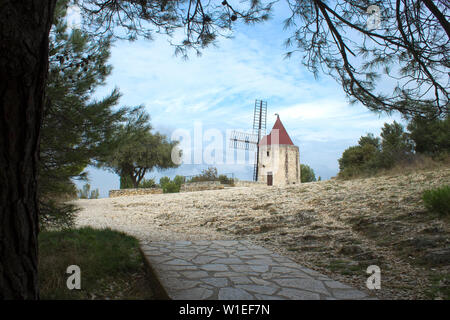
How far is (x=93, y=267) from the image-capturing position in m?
3.28

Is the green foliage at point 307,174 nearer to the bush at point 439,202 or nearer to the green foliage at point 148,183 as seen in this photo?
the green foliage at point 148,183

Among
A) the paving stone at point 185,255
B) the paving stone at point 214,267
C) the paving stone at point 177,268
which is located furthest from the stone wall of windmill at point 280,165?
the paving stone at point 177,268

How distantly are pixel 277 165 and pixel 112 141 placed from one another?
17.3 metres

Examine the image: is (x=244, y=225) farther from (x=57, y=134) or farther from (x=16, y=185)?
(x=16, y=185)

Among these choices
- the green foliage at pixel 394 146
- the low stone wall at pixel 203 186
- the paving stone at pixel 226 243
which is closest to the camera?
the paving stone at pixel 226 243

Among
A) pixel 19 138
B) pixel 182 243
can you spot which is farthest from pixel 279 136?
pixel 19 138

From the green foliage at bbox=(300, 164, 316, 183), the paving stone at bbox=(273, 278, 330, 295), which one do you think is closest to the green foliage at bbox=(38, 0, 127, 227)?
the paving stone at bbox=(273, 278, 330, 295)

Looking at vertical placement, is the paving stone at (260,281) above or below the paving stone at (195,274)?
below

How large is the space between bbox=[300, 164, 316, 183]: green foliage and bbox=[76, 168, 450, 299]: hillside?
21.0 meters

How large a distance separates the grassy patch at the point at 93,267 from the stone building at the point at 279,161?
55.4 feet

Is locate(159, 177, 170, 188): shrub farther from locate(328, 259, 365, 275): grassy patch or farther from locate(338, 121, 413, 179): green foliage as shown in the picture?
locate(328, 259, 365, 275): grassy patch

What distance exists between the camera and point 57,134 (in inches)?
164

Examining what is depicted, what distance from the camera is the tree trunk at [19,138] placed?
1584 mm

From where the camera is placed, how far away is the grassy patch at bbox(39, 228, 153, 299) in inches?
111
